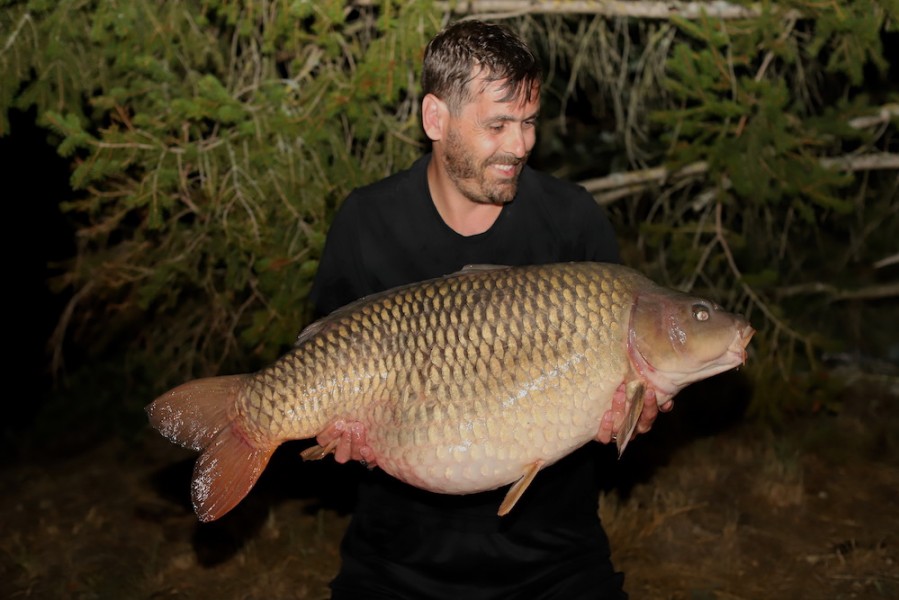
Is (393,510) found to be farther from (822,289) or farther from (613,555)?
(822,289)

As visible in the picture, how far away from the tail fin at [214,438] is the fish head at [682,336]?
0.88 m

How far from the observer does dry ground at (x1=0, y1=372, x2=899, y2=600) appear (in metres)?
3.66

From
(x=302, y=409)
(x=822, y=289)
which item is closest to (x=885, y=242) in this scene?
(x=822, y=289)

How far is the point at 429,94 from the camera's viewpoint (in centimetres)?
259

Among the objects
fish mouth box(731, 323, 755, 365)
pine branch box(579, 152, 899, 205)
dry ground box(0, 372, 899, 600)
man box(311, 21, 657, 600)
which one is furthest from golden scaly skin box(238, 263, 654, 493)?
pine branch box(579, 152, 899, 205)

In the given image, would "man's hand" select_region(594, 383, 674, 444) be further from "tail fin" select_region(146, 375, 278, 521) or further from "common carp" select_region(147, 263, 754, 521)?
"tail fin" select_region(146, 375, 278, 521)

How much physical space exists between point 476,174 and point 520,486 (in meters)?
0.82

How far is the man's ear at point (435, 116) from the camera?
258 cm

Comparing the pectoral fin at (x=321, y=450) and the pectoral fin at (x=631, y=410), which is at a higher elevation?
the pectoral fin at (x=631, y=410)

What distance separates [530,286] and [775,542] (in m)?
2.24

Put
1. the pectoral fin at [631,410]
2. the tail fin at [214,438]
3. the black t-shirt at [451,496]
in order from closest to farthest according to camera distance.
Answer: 1. the pectoral fin at [631,410]
2. the tail fin at [214,438]
3. the black t-shirt at [451,496]

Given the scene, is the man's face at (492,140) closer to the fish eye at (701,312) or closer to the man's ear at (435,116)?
the man's ear at (435,116)

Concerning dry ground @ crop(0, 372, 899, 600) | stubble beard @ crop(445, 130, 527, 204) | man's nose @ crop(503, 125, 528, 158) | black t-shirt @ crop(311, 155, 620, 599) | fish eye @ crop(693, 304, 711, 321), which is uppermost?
man's nose @ crop(503, 125, 528, 158)

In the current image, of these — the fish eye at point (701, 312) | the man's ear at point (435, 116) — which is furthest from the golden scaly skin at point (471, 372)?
the man's ear at point (435, 116)
